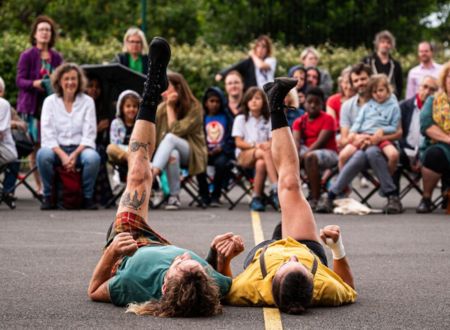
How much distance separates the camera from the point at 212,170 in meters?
16.2

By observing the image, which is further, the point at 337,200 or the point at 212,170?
the point at 212,170

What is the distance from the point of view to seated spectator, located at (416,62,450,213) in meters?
14.6

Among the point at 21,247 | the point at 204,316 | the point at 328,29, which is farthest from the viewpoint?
A: the point at 328,29

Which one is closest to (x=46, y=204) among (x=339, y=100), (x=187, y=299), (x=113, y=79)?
(x=113, y=79)

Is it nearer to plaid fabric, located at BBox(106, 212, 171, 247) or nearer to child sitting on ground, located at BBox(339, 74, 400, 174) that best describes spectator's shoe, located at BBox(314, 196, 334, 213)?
child sitting on ground, located at BBox(339, 74, 400, 174)

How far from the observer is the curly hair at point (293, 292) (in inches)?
274

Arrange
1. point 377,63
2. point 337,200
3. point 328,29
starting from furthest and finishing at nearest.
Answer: point 328,29
point 377,63
point 337,200

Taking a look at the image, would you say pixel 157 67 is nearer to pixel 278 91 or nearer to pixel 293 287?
pixel 278 91

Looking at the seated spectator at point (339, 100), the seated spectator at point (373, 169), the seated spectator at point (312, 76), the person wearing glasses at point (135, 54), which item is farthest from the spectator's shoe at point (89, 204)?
the seated spectator at point (312, 76)

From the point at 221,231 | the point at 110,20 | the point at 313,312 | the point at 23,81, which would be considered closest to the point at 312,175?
the point at 221,231

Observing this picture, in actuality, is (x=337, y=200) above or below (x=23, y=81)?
below

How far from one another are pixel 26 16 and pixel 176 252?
37874 millimetres

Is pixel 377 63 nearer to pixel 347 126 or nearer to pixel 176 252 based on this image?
pixel 347 126

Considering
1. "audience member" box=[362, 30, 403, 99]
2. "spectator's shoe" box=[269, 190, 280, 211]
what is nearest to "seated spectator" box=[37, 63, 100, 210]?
"spectator's shoe" box=[269, 190, 280, 211]
